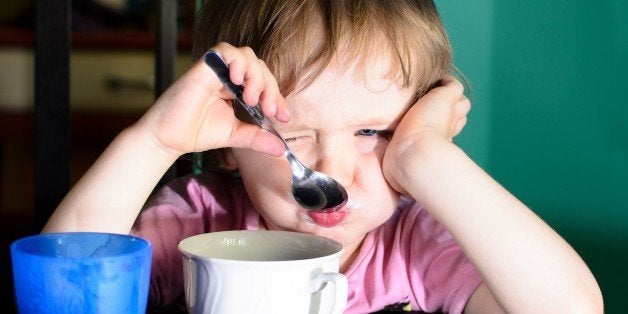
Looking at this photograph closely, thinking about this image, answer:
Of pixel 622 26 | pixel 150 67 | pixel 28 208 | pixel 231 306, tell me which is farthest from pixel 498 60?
pixel 28 208

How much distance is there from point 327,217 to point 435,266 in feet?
0.53

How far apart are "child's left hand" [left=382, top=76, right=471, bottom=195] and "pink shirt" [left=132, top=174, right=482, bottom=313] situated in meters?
0.10

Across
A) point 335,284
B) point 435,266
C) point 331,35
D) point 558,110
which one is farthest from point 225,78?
point 558,110

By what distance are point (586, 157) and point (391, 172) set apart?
0.46 meters

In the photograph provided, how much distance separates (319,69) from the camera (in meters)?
0.81

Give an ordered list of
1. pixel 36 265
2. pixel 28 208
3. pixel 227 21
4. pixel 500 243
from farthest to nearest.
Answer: pixel 28 208, pixel 227 21, pixel 500 243, pixel 36 265

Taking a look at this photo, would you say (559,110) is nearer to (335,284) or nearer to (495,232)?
(495,232)

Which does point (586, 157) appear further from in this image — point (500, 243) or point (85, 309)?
point (85, 309)

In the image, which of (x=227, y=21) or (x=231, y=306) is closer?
(x=231, y=306)

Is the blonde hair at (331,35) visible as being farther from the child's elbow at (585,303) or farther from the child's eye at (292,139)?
the child's elbow at (585,303)

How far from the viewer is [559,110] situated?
1.17m

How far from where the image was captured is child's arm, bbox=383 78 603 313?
0.77 m

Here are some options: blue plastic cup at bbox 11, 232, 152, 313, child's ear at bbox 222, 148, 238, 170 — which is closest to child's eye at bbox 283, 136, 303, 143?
child's ear at bbox 222, 148, 238, 170

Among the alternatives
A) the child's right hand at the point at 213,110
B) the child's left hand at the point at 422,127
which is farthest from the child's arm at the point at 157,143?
the child's left hand at the point at 422,127
